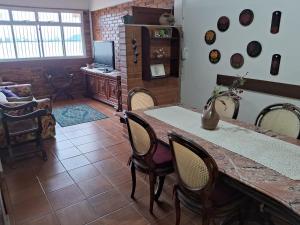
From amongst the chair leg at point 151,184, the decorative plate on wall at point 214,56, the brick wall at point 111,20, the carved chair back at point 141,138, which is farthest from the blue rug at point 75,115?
the chair leg at point 151,184

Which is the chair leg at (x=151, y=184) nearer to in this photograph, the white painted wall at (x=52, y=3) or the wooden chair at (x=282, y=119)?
the wooden chair at (x=282, y=119)

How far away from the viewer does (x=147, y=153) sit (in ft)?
6.07

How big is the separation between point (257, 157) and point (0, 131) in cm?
307

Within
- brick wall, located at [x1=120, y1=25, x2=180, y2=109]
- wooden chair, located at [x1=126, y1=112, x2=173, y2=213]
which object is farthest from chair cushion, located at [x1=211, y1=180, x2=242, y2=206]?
brick wall, located at [x1=120, y1=25, x2=180, y2=109]

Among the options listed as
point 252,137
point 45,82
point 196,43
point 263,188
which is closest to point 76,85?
point 45,82

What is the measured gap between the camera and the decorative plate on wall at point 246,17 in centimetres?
288

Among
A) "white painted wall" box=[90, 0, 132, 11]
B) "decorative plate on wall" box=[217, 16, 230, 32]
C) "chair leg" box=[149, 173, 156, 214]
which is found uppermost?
"white painted wall" box=[90, 0, 132, 11]

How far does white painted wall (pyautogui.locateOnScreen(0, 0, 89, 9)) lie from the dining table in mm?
4842

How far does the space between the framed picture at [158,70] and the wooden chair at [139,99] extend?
81 cm

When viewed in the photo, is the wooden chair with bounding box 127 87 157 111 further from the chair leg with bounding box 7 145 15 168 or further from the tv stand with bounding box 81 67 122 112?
the tv stand with bounding box 81 67 122 112

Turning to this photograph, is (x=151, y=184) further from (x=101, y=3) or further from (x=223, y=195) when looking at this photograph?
(x=101, y=3)

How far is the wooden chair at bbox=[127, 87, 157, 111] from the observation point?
2672mm

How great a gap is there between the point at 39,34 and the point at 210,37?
14.3ft

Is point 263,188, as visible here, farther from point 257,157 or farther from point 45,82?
point 45,82
